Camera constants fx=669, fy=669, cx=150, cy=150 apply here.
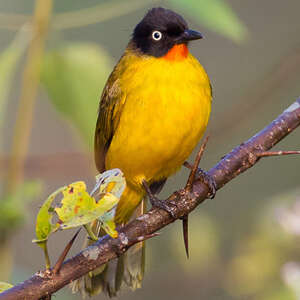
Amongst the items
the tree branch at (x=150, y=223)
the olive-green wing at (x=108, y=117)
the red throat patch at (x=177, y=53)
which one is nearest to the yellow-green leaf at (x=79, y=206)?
the tree branch at (x=150, y=223)

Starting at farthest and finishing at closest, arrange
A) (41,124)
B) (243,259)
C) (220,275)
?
(41,124) → (220,275) → (243,259)

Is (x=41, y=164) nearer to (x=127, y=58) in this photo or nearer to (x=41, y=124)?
(x=127, y=58)

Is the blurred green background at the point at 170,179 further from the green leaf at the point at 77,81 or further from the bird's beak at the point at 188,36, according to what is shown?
the bird's beak at the point at 188,36

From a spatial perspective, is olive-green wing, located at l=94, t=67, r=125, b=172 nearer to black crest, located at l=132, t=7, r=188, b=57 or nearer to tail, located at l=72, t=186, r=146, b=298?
black crest, located at l=132, t=7, r=188, b=57

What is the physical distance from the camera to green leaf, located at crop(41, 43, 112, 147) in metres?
3.41

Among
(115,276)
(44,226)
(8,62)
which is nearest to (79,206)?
(44,226)

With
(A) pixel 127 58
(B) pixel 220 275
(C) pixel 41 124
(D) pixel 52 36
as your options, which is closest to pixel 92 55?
(D) pixel 52 36

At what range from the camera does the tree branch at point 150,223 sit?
7.04ft

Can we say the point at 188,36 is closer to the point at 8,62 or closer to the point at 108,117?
the point at 108,117

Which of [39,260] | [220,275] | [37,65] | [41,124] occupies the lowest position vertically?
[39,260]

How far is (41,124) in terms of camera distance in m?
9.12

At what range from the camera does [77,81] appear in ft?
11.4

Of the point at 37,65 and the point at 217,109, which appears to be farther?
the point at 217,109

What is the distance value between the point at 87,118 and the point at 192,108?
1.03 metres
